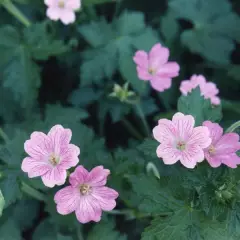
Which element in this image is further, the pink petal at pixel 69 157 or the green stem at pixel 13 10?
the green stem at pixel 13 10

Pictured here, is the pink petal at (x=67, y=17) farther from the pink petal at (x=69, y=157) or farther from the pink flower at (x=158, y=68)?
the pink petal at (x=69, y=157)

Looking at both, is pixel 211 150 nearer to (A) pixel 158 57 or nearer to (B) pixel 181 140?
(B) pixel 181 140

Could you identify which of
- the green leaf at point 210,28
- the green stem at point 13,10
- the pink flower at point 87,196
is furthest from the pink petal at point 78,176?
the green leaf at point 210,28

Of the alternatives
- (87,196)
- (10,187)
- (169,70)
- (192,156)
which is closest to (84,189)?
(87,196)

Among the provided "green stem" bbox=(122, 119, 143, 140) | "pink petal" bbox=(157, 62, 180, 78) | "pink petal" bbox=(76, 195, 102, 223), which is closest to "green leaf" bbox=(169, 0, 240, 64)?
"pink petal" bbox=(157, 62, 180, 78)

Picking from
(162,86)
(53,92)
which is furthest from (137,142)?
(53,92)

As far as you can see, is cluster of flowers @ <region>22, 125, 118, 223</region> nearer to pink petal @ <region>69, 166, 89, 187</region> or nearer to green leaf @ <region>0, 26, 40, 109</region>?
pink petal @ <region>69, 166, 89, 187</region>
